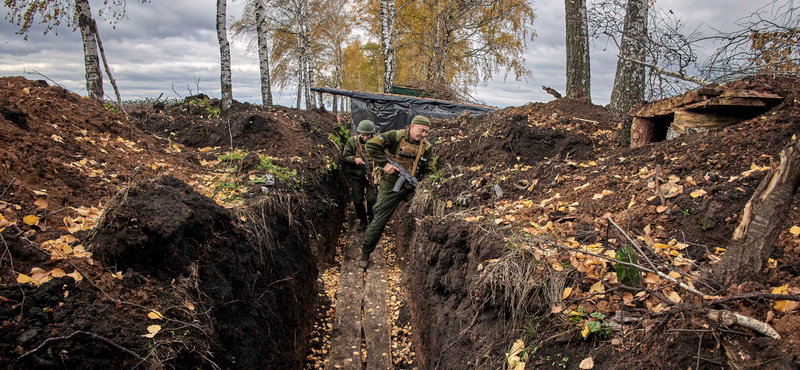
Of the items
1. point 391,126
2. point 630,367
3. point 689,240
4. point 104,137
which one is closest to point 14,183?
point 104,137

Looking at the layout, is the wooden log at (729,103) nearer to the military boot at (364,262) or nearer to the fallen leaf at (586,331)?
the fallen leaf at (586,331)

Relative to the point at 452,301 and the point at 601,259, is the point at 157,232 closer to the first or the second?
the point at 452,301

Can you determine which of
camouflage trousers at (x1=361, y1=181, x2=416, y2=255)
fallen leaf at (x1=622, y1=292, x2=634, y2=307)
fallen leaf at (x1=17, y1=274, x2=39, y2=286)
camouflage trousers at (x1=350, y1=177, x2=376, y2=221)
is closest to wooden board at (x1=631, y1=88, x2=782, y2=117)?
fallen leaf at (x1=622, y1=292, x2=634, y2=307)

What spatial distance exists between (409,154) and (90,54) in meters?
5.92

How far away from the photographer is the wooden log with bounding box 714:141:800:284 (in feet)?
5.59

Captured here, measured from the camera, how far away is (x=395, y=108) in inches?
500

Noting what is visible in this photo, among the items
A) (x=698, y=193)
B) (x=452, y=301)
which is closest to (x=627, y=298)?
(x=698, y=193)

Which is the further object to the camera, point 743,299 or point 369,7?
point 369,7

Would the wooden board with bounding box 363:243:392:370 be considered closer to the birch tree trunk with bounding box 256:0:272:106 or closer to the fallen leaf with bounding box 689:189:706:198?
the fallen leaf with bounding box 689:189:706:198

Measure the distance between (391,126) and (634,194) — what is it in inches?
396

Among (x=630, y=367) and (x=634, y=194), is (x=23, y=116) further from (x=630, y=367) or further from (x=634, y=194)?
(x=634, y=194)

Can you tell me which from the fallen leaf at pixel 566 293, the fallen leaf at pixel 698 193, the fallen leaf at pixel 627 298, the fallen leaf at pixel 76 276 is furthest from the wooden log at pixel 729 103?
the fallen leaf at pixel 76 276

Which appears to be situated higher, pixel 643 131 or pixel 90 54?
pixel 90 54

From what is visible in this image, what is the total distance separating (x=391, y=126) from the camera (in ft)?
42.0
